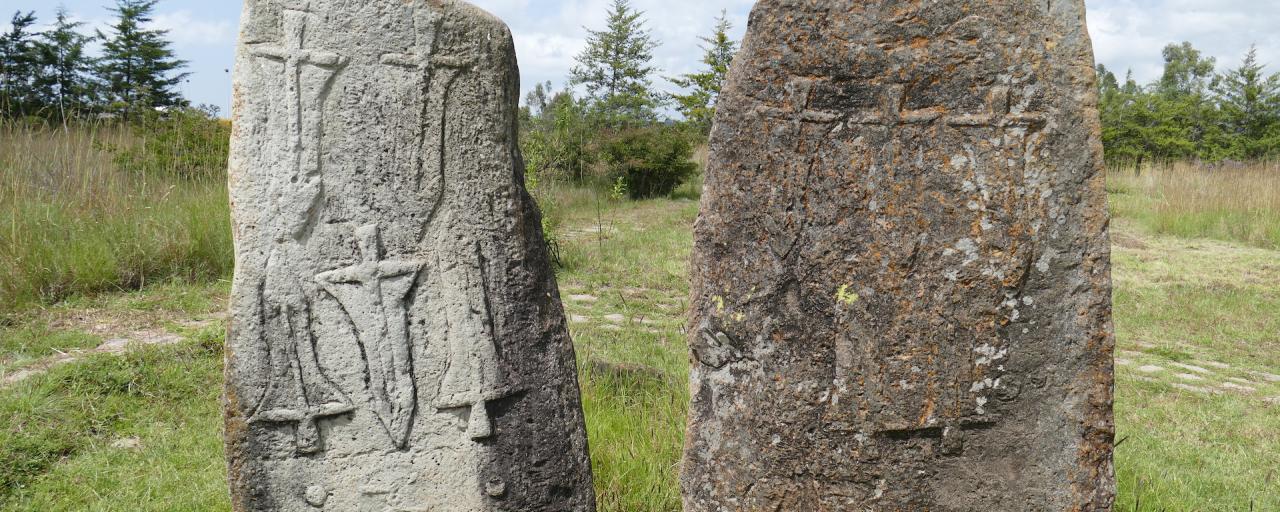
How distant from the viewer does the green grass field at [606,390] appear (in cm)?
310

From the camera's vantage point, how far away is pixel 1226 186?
34.2 feet

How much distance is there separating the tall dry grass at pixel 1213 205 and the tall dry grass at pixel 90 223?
9.40m

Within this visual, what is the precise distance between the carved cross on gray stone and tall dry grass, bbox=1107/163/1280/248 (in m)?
9.34

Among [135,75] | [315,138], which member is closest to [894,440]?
[315,138]

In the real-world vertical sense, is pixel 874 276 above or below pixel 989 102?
below

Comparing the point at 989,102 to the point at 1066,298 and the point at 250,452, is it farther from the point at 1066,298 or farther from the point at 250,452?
the point at 250,452

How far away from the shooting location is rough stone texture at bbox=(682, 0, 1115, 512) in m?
1.96

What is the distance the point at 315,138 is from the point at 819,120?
125cm

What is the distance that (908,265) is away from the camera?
203cm

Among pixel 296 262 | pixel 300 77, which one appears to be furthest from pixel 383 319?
pixel 300 77

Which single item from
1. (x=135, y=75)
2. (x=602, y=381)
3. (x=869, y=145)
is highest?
(x=135, y=75)

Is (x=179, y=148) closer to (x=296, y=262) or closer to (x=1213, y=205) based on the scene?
(x=296, y=262)

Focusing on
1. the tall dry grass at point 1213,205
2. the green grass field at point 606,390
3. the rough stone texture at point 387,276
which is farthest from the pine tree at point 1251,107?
the rough stone texture at point 387,276

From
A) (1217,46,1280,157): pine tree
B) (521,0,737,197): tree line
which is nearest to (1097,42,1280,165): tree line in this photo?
(1217,46,1280,157): pine tree
